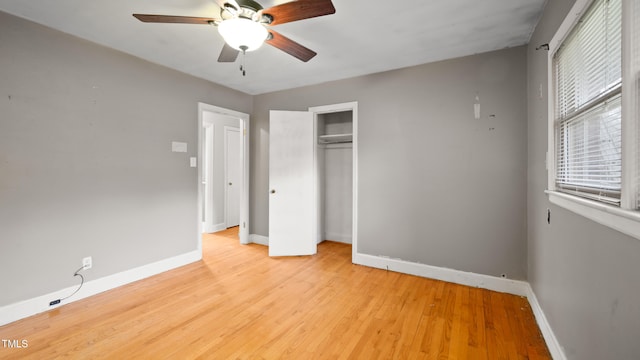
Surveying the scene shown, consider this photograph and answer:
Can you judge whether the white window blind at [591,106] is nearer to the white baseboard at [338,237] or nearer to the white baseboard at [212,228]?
the white baseboard at [338,237]

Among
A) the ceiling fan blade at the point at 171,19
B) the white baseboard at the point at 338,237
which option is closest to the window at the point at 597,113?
the ceiling fan blade at the point at 171,19

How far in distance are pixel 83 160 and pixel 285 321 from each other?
7.98 ft

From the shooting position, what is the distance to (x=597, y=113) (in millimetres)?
1239

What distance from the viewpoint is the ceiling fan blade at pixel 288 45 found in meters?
1.87

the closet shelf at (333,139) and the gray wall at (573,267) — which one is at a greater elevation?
the closet shelf at (333,139)

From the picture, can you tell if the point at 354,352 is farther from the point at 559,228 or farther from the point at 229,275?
the point at 229,275

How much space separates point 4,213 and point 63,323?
3.27 ft

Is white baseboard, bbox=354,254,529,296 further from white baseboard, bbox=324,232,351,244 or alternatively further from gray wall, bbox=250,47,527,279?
white baseboard, bbox=324,232,351,244

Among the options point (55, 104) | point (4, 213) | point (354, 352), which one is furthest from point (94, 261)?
point (354, 352)

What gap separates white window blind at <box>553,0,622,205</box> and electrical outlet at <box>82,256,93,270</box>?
3800 millimetres

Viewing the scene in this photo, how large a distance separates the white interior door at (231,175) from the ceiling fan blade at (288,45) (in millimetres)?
3690

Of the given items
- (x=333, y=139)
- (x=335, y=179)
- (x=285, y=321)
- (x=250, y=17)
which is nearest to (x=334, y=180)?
(x=335, y=179)

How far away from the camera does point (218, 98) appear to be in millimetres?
3715

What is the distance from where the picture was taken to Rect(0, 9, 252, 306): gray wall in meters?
2.11
